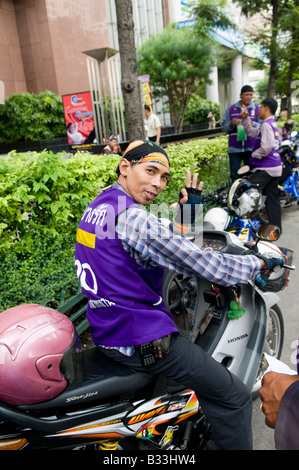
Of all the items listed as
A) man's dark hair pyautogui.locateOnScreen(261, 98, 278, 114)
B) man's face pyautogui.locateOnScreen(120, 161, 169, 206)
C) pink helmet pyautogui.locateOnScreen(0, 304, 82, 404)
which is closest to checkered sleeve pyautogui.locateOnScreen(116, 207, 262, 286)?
man's face pyautogui.locateOnScreen(120, 161, 169, 206)

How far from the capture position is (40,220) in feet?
10.1

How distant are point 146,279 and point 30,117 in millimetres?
14016

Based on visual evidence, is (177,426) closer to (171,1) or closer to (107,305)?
(107,305)

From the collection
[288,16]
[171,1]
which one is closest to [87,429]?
[288,16]

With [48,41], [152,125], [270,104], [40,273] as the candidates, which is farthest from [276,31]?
[40,273]

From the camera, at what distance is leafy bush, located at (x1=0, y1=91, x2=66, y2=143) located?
14047mm

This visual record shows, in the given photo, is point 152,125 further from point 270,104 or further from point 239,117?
point 270,104

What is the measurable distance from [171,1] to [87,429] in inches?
1184

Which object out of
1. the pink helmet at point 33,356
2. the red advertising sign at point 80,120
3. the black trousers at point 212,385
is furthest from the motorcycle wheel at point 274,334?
the red advertising sign at point 80,120

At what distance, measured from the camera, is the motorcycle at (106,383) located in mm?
1425

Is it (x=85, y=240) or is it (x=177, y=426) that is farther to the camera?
(x=177, y=426)

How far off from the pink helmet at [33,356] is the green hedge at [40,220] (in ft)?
4.16

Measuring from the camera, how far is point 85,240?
1.69m

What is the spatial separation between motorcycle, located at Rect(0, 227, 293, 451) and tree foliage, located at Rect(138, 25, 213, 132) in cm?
1706
